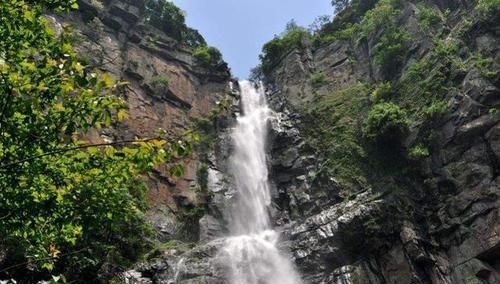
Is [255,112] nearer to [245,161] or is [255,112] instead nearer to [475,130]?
[245,161]

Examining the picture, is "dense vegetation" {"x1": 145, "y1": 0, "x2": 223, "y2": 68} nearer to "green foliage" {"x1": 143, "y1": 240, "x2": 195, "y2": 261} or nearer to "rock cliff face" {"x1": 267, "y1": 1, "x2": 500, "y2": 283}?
"rock cliff face" {"x1": 267, "y1": 1, "x2": 500, "y2": 283}

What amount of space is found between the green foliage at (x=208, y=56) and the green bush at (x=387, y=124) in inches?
619

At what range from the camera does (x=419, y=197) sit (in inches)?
769

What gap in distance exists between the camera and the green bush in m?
20.6

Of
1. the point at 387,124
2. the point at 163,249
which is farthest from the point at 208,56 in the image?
the point at 163,249

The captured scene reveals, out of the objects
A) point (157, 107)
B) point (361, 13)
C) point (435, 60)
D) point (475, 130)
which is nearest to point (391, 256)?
point (475, 130)

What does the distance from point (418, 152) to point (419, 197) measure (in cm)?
190

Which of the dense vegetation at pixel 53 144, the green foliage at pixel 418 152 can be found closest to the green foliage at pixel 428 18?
the green foliage at pixel 418 152

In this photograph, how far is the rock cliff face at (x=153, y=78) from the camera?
81.3 ft

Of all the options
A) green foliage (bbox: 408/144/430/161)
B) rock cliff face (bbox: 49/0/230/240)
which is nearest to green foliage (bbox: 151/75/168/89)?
rock cliff face (bbox: 49/0/230/240)

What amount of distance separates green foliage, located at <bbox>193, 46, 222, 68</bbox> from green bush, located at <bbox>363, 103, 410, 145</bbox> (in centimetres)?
1572

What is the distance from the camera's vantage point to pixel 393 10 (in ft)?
91.4

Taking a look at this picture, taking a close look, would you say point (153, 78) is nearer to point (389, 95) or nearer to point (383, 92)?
point (383, 92)

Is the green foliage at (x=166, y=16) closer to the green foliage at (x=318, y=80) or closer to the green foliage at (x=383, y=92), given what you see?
the green foliage at (x=318, y=80)
